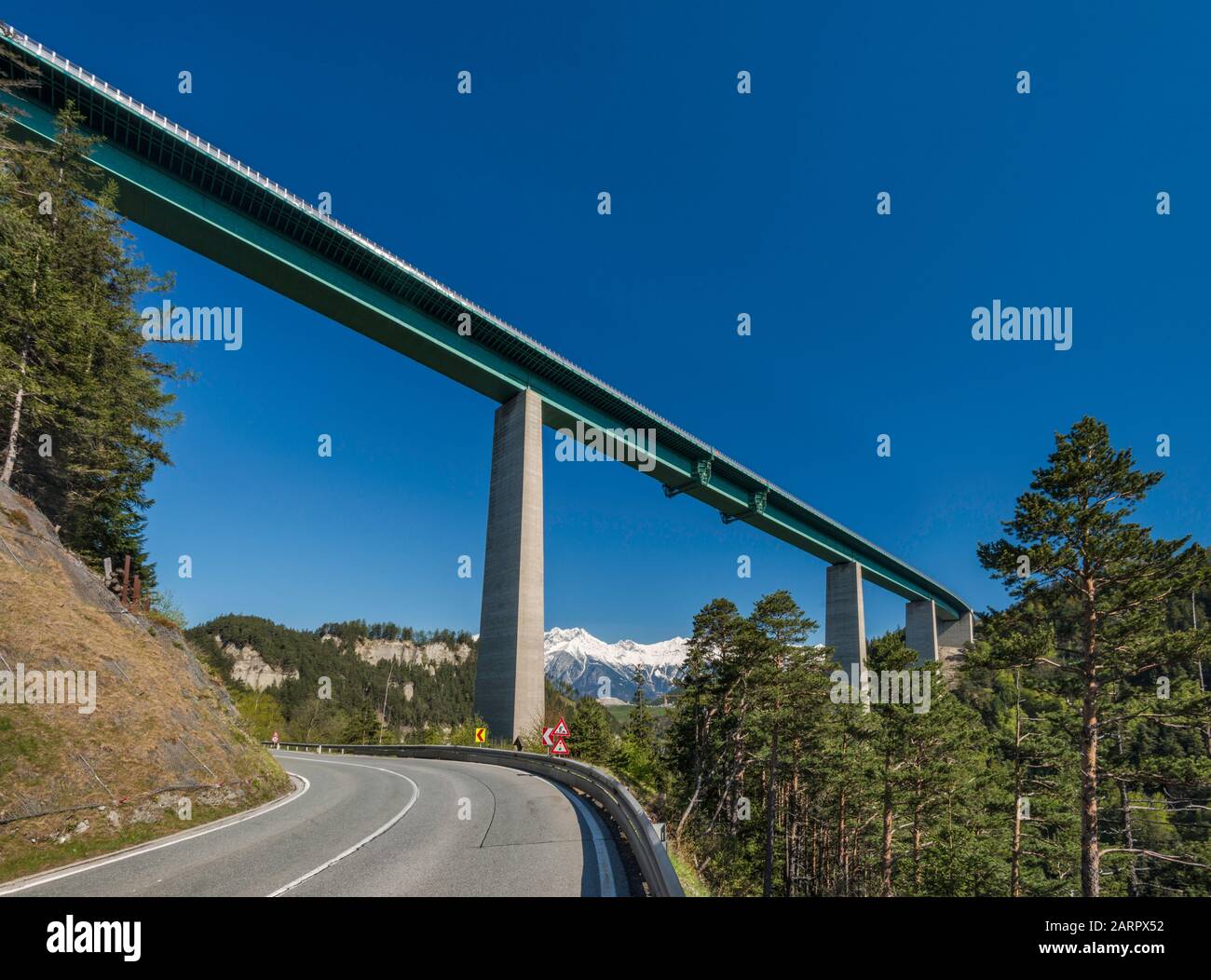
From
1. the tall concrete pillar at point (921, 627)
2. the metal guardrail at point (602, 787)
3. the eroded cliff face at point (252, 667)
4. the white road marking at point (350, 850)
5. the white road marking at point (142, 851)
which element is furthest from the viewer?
the eroded cliff face at point (252, 667)

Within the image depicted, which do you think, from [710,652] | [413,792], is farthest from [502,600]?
[413,792]

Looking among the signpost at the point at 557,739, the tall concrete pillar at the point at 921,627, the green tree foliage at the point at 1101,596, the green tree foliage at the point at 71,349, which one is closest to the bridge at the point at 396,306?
the green tree foliage at the point at 71,349

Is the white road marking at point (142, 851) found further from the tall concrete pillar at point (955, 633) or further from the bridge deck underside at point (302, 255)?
the tall concrete pillar at point (955, 633)

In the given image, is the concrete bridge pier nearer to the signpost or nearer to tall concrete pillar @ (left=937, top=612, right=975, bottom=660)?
tall concrete pillar @ (left=937, top=612, right=975, bottom=660)

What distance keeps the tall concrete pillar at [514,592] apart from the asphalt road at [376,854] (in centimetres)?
1632

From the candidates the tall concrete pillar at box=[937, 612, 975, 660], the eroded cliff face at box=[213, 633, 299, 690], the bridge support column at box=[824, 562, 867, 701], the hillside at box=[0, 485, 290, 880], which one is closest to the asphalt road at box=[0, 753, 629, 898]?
the hillside at box=[0, 485, 290, 880]

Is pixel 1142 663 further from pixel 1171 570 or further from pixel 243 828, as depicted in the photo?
pixel 243 828

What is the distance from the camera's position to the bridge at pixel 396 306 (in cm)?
2448

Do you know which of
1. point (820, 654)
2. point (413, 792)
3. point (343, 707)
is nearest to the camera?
point (413, 792)

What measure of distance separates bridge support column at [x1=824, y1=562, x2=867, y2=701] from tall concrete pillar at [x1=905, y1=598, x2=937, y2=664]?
85.5ft

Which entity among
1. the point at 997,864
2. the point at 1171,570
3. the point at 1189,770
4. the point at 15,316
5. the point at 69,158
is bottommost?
the point at 997,864

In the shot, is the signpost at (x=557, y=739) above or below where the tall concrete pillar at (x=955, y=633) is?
above

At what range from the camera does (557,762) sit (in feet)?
62.2
